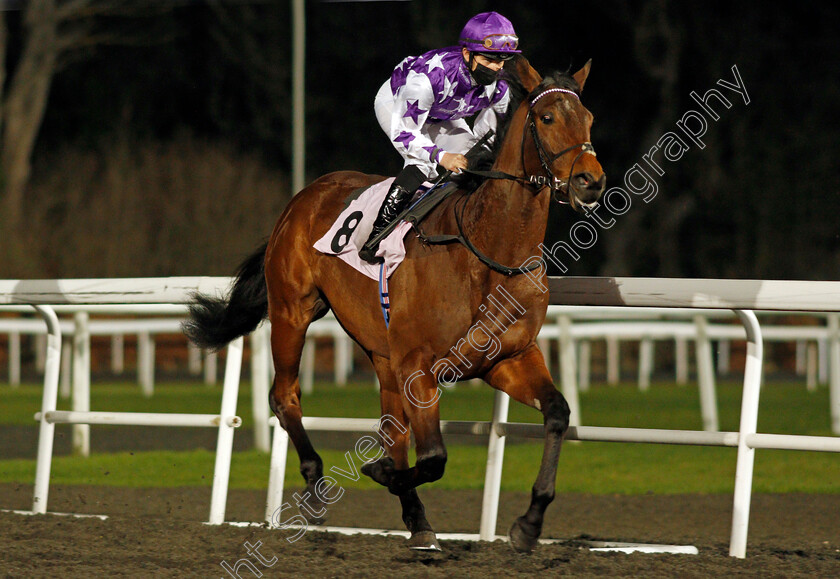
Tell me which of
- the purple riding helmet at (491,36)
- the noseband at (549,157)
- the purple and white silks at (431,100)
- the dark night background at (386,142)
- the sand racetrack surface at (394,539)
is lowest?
the sand racetrack surface at (394,539)

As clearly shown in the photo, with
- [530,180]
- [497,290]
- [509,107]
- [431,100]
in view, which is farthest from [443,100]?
[497,290]

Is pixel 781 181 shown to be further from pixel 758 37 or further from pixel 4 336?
pixel 4 336

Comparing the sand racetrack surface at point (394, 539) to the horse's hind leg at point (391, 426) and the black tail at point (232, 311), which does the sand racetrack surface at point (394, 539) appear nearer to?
the horse's hind leg at point (391, 426)

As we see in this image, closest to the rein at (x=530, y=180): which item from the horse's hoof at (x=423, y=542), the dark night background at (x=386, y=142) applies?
the horse's hoof at (x=423, y=542)

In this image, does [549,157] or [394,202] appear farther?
[394,202]

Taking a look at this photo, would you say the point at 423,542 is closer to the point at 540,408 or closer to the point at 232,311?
→ the point at 540,408

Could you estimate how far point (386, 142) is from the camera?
20312 mm

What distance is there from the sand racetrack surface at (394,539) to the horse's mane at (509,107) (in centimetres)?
127

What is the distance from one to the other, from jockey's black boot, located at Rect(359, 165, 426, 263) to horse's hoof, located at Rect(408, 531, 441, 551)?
3.14ft

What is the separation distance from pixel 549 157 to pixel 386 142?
16673mm

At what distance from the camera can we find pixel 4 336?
16.7 metres

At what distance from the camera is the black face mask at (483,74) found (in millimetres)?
4207

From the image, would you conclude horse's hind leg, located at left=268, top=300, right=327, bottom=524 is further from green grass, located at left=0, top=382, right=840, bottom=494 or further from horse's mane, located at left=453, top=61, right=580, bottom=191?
green grass, located at left=0, top=382, right=840, bottom=494

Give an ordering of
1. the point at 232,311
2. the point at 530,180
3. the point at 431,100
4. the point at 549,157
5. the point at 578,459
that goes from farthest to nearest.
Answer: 1. the point at 578,459
2. the point at 232,311
3. the point at 431,100
4. the point at 530,180
5. the point at 549,157
